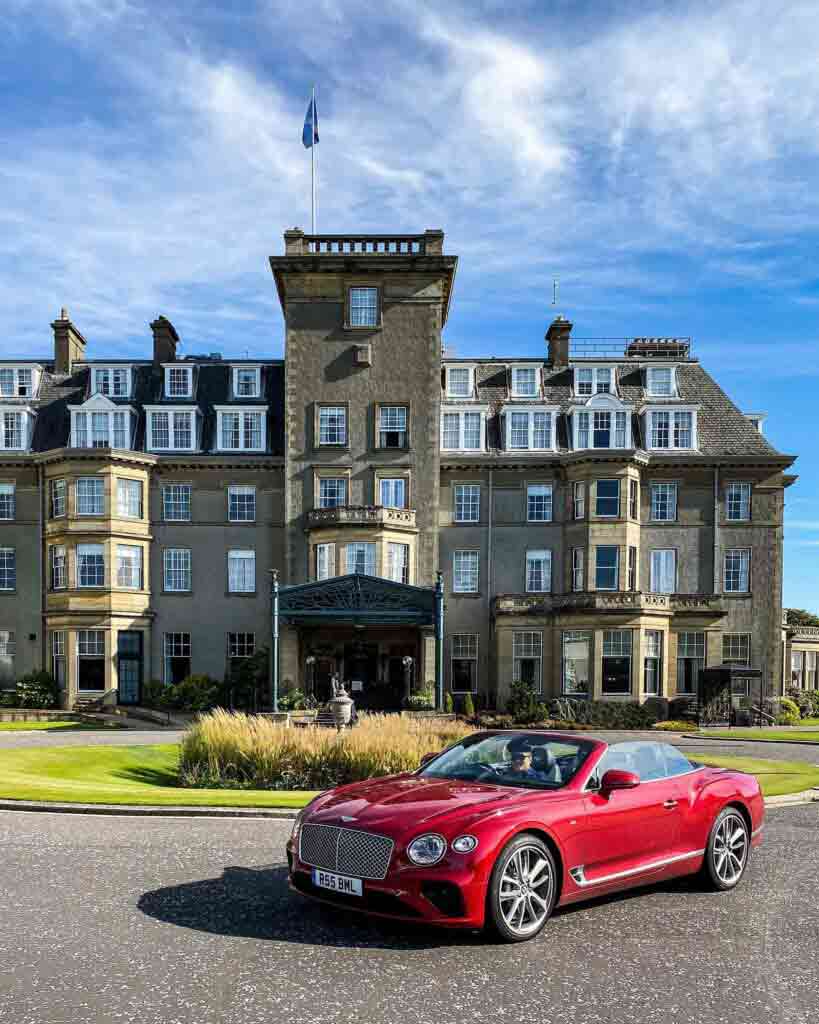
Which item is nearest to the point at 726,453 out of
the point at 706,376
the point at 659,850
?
the point at 706,376

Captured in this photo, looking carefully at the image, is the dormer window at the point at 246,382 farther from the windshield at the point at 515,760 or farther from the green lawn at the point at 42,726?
the windshield at the point at 515,760

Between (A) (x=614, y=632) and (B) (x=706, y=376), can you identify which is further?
(B) (x=706, y=376)

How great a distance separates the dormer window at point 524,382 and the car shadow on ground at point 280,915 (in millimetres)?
33122

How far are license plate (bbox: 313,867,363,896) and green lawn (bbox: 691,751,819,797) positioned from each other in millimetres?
10303

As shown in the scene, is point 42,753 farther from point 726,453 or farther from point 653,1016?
point 726,453

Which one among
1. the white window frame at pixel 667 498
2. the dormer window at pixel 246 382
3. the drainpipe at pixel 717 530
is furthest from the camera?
the dormer window at pixel 246 382

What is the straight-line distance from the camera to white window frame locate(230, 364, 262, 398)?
1610 inches

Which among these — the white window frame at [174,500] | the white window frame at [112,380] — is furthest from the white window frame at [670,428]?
the white window frame at [112,380]

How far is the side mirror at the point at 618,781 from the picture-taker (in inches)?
317

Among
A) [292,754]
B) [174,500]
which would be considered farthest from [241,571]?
[292,754]

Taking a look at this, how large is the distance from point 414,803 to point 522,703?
28.2m

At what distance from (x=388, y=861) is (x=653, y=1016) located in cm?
216

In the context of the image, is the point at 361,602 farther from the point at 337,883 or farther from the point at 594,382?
the point at 337,883

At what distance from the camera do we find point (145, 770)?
19703 millimetres
